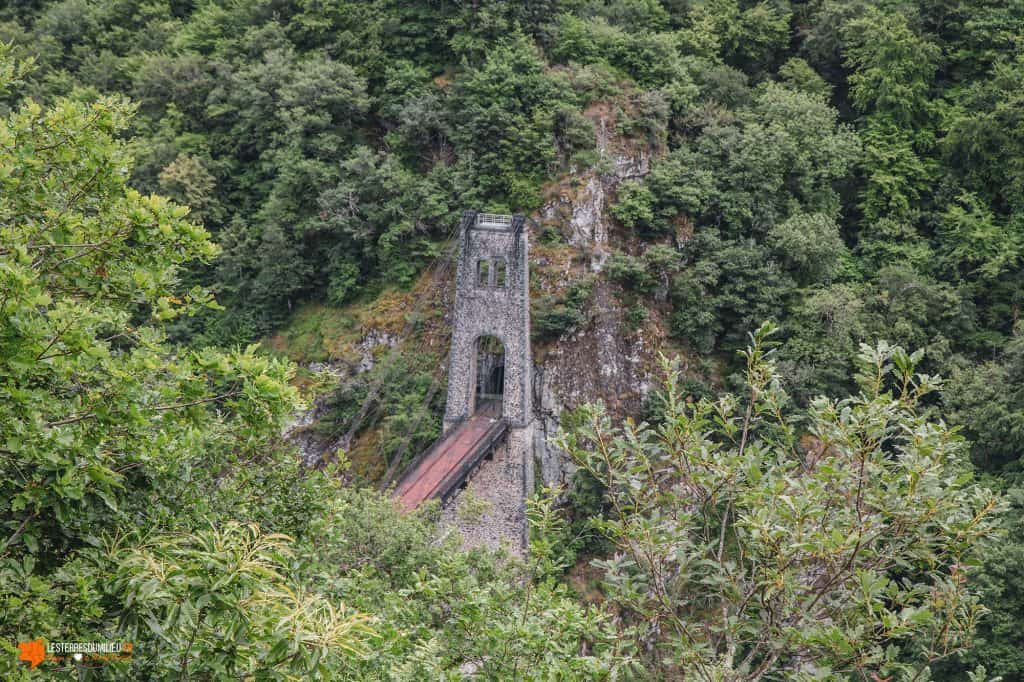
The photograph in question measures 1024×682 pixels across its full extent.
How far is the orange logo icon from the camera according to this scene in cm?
367

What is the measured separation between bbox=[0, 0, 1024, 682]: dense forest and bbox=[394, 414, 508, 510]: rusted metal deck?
3.04 ft

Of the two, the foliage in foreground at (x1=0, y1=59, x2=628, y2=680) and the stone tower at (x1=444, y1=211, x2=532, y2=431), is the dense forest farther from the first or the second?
the stone tower at (x1=444, y1=211, x2=532, y2=431)

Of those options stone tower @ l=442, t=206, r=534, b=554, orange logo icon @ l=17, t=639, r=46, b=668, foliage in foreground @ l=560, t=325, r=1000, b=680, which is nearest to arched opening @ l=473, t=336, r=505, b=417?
stone tower @ l=442, t=206, r=534, b=554

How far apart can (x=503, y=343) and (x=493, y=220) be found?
2989 mm

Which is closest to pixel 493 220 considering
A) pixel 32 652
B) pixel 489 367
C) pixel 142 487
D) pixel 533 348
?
pixel 533 348

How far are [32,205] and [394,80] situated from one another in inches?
727

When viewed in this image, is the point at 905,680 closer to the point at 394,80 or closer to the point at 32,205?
the point at 32,205

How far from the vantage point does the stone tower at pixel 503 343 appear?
17.2 metres

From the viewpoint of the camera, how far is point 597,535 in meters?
18.1

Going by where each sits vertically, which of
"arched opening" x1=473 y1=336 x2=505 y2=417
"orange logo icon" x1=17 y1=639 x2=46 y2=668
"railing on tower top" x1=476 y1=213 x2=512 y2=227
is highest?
"orange logo icon" x1=17 y1=639 x2=46 y2=668

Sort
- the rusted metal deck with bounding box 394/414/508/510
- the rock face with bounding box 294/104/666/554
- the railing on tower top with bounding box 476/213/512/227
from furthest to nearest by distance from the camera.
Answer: the railing on tower top with bounding box 476/213/512/227, the rock face with bounding box 294/104/666/554, the rusted metal deck with bounding box 394/414/508/510

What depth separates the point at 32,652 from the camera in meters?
3.67

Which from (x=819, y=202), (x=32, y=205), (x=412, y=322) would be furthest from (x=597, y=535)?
(x=32, y=205)

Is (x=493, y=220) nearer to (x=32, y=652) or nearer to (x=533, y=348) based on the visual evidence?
(x=533, y=348)
